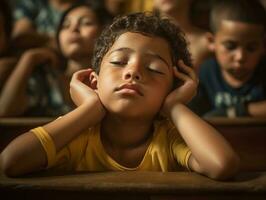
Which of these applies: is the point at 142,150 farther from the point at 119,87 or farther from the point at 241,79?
the point at 241,79

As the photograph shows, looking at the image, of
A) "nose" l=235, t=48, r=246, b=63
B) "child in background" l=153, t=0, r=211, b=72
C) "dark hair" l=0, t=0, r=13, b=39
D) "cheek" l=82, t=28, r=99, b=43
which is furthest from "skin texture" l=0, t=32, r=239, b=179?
"dark hair" l=0, t=0, r=13, b=39

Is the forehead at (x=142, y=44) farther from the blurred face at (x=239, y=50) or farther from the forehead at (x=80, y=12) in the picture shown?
the forehead at (x=80, y=12)

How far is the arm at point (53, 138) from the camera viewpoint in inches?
32.3

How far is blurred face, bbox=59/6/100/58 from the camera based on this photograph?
6.36ft

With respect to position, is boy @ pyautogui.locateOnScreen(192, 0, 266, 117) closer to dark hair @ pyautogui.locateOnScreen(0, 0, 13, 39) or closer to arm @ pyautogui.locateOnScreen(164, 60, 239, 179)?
arm @ pyautogui.locateOnScreen(164, 60, 239, 179)

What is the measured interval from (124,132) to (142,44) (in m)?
0.21

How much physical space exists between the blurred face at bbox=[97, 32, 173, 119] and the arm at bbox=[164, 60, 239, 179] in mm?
38

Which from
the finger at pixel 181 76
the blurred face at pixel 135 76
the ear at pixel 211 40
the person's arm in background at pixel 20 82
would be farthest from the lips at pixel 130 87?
the ear at pixel 211 40

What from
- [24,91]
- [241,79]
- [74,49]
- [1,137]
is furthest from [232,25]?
[1,137]

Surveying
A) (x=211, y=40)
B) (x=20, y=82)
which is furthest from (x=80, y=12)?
(x=211, y=40)

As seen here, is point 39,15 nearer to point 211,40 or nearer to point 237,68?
point 211,40

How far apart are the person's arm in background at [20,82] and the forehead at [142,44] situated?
2.65 ft

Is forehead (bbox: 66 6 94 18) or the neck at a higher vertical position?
forehead (bbox: 66 6 94 18)

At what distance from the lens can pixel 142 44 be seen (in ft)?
3.19
